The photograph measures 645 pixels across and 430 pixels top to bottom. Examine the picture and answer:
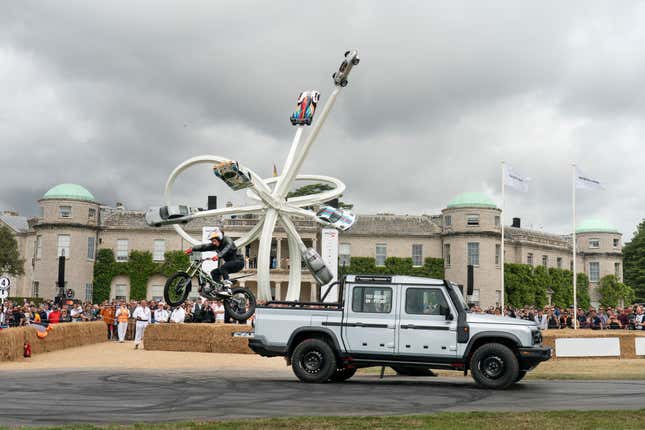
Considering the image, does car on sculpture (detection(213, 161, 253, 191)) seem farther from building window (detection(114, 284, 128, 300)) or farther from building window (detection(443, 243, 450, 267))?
building window (detection(443, 243, 450, 267))

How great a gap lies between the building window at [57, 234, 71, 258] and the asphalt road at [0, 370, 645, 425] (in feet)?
179

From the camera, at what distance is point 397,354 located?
16969 mm

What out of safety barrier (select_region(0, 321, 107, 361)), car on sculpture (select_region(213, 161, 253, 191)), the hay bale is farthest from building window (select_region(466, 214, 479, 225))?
car on sculpture (select_region(213, 161, 253, 191))

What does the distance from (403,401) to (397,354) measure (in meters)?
2.95

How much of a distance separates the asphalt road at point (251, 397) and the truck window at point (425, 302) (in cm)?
169

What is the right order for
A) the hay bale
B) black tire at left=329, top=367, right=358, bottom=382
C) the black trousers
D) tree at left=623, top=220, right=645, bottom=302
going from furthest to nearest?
1. tree at left=623, top=220, right=645, bottom=302
2. the hay bale
3. the black trousers
4. black tire at left=329, top=367, right=358, bottom=382

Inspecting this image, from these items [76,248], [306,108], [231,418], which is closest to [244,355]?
[306,108]

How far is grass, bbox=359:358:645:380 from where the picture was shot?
1997 centimetres

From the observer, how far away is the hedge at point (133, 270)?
7294 cm

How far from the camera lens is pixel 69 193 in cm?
7262

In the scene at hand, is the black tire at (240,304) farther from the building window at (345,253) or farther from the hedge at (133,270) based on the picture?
the building window at (345,253)

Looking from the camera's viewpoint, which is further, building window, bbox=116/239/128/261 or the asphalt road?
building window, bbox=116/239/128/261

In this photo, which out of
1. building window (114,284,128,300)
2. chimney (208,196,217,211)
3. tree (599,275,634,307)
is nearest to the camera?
building window (114,284,128,300)

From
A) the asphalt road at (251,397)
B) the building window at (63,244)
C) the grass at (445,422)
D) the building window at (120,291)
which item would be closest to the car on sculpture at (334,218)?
the asphalt road at (251,397)
